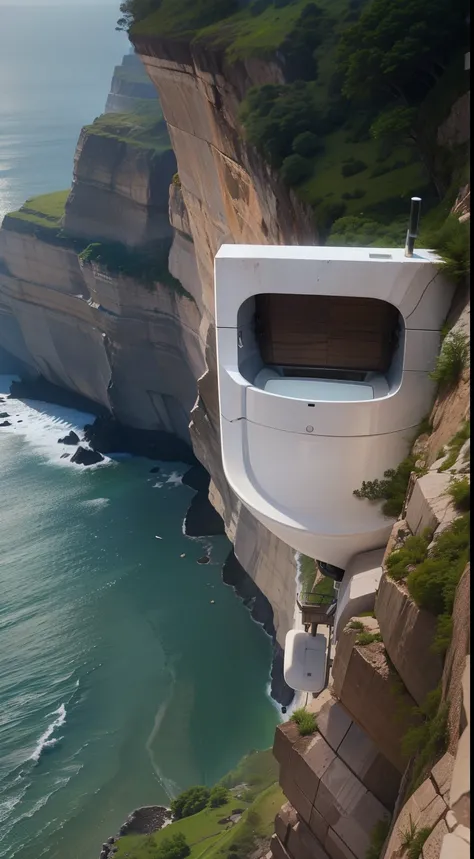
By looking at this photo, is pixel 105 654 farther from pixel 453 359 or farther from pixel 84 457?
pixel 453 359

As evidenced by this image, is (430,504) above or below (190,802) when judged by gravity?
above

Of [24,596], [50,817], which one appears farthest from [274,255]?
[24,596]

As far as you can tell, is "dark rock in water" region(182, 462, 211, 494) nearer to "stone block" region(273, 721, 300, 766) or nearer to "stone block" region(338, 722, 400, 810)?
"stone block" region(273, 721, 300, 766)

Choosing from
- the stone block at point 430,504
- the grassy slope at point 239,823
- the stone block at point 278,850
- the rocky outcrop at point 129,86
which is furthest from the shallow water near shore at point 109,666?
the rocky outcrop at point 129,86

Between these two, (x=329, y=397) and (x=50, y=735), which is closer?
(x=329, y=397)

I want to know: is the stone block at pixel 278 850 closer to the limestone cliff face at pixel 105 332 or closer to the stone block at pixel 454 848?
the stone block at pixel 454 848

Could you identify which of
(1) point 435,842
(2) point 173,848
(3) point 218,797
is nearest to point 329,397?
(1) point 435,842

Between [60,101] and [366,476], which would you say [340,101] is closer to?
[366,476]
